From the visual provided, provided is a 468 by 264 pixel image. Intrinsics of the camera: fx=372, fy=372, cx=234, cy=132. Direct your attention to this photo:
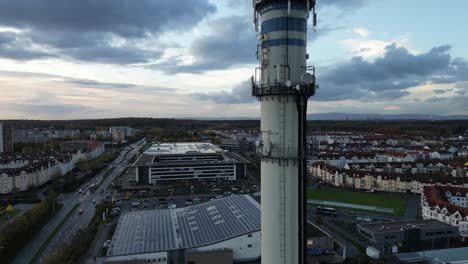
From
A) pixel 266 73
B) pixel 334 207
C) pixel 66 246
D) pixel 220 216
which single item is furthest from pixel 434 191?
pixel 266 73

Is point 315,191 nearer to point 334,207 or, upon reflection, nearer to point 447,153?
point 334,207

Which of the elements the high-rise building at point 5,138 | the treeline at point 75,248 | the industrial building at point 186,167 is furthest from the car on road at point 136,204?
the high-rise building at point 5,138

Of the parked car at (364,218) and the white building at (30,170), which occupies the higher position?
the white building at (30,170)

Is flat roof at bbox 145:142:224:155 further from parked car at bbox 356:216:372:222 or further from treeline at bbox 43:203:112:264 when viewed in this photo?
parked car at bbox 356:216:372:222

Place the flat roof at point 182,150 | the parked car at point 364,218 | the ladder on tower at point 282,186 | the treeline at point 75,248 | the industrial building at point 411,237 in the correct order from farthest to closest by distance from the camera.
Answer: the flat roof at point 182,150, the parked car at point 364,218, the industrial building at point 411,237, the treeline at point 75,248, the ladder on tower at point 282,186

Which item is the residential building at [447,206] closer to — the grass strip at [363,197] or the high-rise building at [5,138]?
the grass strip at [363,197]

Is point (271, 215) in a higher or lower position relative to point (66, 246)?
higher
